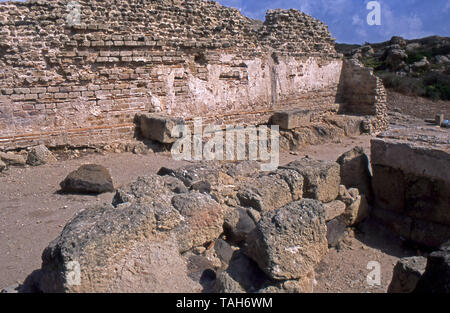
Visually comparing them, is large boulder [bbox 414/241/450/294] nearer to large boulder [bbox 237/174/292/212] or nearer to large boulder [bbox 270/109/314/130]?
large boulder [bbox 237/174/292/212]

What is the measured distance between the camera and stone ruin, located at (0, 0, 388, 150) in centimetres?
730

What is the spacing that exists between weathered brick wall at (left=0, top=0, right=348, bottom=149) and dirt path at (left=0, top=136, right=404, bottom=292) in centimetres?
92

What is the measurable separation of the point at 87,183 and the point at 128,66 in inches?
140

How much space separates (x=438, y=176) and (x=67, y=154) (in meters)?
6.67

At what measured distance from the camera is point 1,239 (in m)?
4.41

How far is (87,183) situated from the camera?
5.77 m

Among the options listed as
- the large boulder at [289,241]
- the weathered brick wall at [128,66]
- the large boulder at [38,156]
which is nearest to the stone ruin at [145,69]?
the weathered brick wall at [128,66]

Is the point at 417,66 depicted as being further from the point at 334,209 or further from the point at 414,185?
the point at 334,209

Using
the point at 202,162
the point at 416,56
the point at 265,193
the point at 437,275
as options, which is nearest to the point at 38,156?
the point at 202,162

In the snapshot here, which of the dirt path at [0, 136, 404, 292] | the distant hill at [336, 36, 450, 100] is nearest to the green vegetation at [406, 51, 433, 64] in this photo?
the distant hill at [336, 36, 450, 100]

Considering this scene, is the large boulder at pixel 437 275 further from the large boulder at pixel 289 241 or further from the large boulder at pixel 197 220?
the large boulder at pixel 197 220

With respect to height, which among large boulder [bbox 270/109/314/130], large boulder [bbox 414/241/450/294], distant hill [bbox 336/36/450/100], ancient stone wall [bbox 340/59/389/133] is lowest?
large boulder [bbox 414/241/450/294]
